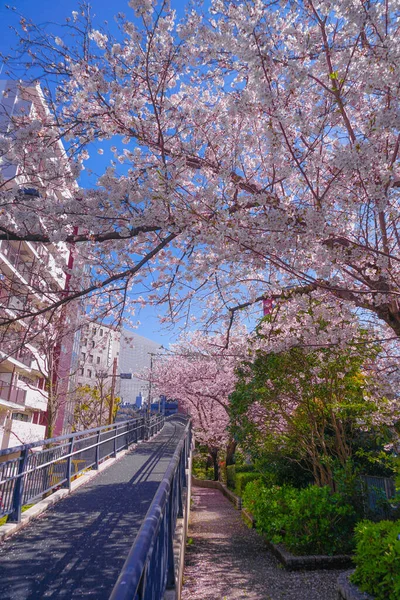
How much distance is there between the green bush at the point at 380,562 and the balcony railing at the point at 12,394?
1971 cm

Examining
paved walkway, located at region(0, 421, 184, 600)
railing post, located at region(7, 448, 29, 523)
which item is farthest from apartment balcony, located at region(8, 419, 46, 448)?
railing post, located at region(7, 448, 29, 523)

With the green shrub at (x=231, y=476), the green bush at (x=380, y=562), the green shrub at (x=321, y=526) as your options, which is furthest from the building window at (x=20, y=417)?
the green bush at (x=380, y=562)

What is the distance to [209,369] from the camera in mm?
21812

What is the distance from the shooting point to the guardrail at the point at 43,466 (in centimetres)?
568

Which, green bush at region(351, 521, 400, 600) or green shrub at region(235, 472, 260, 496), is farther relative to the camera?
green shrub at region(235, 472, 260, 496)

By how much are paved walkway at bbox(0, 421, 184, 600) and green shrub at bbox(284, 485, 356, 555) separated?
9.07ft

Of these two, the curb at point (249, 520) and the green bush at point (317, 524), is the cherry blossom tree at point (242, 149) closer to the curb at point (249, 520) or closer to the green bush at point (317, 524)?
the green bush at point (317, 524)

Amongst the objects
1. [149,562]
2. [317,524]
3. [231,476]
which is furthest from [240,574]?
[231,476]

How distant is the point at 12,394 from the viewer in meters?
23.6

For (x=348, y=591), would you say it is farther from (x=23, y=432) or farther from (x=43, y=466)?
(x=23, y=432)

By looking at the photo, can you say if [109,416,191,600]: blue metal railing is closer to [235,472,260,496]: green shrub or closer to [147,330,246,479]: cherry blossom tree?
[235,472,260,496]: green shrub

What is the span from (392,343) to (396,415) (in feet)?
7.78

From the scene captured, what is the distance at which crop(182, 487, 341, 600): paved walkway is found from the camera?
6.41 m

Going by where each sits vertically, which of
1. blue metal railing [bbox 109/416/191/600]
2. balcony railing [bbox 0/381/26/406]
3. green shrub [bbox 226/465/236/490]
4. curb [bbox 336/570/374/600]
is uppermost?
balcony railing [bbox 0/381/26/406]
